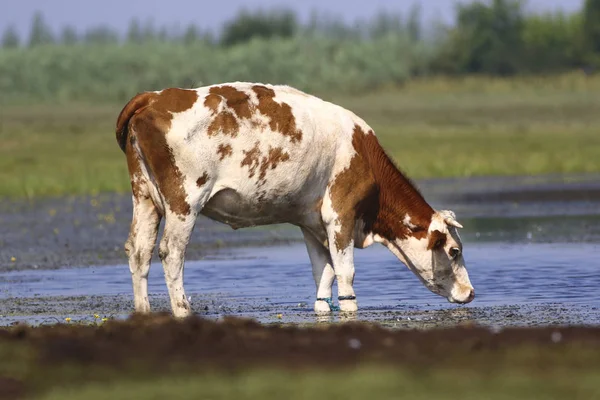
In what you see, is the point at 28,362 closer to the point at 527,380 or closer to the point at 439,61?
the point at 527,380

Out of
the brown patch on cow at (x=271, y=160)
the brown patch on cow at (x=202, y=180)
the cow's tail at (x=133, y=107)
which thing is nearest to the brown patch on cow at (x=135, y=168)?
the cow's tail at (x=133, y=107)

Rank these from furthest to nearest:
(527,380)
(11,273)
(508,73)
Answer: (508,73) → (11,273) → (527,380)

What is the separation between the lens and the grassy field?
32625 mm

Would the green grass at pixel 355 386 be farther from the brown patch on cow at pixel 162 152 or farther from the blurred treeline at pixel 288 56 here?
the blurred treeline at pixel 288 56

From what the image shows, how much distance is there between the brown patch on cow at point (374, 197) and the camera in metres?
12.6

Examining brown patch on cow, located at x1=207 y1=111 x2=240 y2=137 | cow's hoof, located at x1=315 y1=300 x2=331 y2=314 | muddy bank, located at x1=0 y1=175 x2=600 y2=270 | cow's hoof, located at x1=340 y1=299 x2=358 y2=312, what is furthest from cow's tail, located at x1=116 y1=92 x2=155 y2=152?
muddy bank, located at x1=0 y1=175 x2=600 y2=270

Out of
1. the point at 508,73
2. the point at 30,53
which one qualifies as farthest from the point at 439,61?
the point at 30,53

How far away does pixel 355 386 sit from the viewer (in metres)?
7.32

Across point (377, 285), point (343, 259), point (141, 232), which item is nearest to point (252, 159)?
point (141, 232)

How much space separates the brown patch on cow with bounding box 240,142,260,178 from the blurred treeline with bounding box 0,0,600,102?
43303 millimetres

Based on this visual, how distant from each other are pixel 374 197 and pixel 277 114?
1350 mm

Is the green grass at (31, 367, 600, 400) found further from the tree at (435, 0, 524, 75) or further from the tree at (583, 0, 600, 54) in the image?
the tree at (583, 0, 600, 54)

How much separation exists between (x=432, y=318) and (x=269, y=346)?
369cm

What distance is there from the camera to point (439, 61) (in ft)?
223
